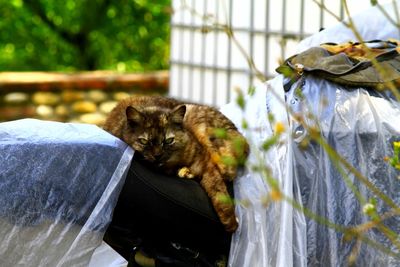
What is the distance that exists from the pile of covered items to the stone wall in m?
4.56

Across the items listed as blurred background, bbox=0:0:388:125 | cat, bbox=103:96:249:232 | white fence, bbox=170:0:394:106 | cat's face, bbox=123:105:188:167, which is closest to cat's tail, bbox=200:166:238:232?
cat, bbox=103:96:249:232

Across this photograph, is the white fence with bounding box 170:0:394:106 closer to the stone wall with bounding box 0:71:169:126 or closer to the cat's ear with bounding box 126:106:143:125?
the stone wall with bounding box 0:71:169:126

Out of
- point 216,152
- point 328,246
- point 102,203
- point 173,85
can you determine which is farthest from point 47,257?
point 173,85

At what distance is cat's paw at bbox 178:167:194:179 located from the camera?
3.17m

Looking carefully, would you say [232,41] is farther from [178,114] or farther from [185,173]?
[185,173]

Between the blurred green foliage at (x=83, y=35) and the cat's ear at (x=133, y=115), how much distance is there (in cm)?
711

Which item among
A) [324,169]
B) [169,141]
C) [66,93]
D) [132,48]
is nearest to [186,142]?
[169,141]

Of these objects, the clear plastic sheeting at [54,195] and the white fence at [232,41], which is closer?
the clear plastic sheeting at [54,195]

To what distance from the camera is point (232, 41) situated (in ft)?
20.8

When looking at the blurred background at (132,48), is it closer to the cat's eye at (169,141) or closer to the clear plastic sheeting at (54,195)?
the cat's eye at (169,141)

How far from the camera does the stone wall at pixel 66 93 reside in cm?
775

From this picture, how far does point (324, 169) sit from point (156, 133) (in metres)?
0.61

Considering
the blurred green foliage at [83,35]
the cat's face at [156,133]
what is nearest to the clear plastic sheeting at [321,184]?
the cat's face at [156,133]

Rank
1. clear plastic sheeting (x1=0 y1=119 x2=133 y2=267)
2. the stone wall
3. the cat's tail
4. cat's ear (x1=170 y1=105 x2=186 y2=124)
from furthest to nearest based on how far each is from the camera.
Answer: the stone wall < cat's ear (x1=170 y1=105 x2=186 y2=124) < the cat's tail < clear plastic sheeting (x1=0 y1=119 x2=133 y2=267)
